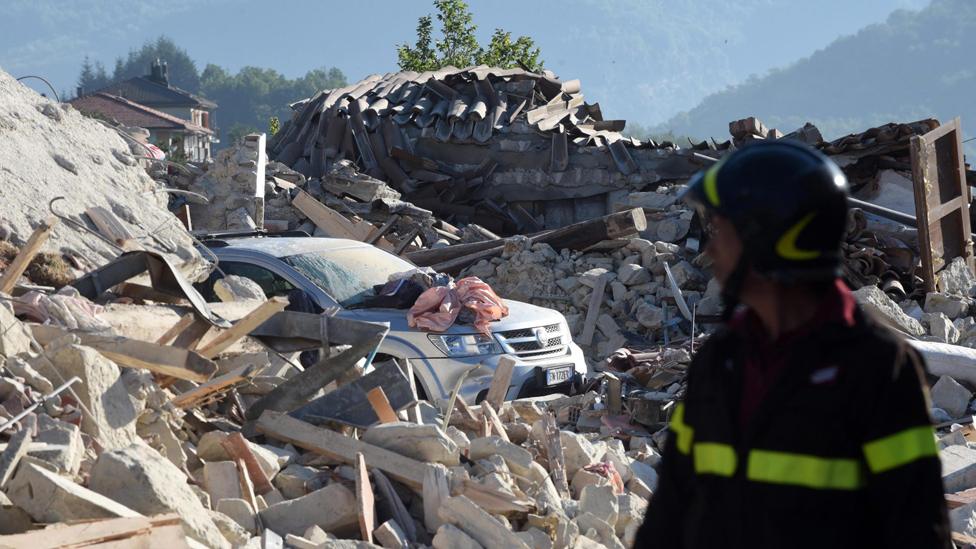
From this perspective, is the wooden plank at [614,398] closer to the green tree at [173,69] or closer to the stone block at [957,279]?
the stone block at [957,279]

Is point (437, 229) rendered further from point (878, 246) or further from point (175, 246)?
point (175, 246)

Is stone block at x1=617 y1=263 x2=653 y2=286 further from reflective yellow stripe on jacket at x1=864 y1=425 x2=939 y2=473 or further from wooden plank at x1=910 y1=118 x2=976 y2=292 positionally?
reflective yellow stripe on jacket at x1=864 y1=425 x2=939 y2=473

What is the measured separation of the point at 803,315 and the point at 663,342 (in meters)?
12.5

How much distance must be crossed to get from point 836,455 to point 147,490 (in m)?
3.39

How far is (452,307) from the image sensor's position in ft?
33.8

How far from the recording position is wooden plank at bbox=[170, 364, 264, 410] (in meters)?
6.39

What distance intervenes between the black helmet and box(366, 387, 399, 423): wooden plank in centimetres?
459

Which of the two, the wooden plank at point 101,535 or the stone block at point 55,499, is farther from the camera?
the stone block at point 55,499

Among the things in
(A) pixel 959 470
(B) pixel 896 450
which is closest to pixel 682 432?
(B) pixel 896 450

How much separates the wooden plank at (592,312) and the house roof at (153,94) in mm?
81846

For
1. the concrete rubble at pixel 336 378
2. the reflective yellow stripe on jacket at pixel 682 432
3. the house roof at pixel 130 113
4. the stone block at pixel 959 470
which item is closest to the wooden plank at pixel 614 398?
the concrete rubble at pixel 336 378

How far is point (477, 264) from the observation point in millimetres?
16703

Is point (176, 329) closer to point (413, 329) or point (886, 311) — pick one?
point (413, 329)

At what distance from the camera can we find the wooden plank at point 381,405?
6711 millimetres
